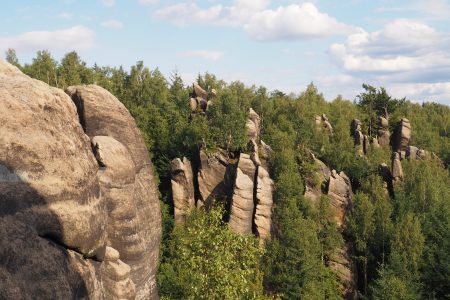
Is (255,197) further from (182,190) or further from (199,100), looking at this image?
(199,100)

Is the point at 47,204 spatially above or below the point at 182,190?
above

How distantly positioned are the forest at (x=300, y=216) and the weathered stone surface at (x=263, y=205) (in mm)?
1399

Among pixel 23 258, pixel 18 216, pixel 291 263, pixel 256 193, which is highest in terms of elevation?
pixel 18 216

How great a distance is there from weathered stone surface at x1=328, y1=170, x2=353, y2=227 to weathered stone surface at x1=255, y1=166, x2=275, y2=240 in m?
11.3

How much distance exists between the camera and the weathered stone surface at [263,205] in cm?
5822

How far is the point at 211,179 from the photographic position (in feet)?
210

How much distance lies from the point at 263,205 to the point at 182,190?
12.6 meters

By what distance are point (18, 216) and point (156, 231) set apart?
1462cm

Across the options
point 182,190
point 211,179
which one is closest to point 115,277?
point 182,190

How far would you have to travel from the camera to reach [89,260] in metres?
14.8

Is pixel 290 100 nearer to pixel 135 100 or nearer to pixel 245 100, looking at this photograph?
pixel 245 100

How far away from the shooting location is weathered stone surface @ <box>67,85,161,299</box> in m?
22.2

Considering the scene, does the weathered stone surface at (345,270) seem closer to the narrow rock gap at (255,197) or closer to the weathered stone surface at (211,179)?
the narrow rock gap at (255,197)

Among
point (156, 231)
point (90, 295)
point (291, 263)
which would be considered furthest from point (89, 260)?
point (291, 263)
